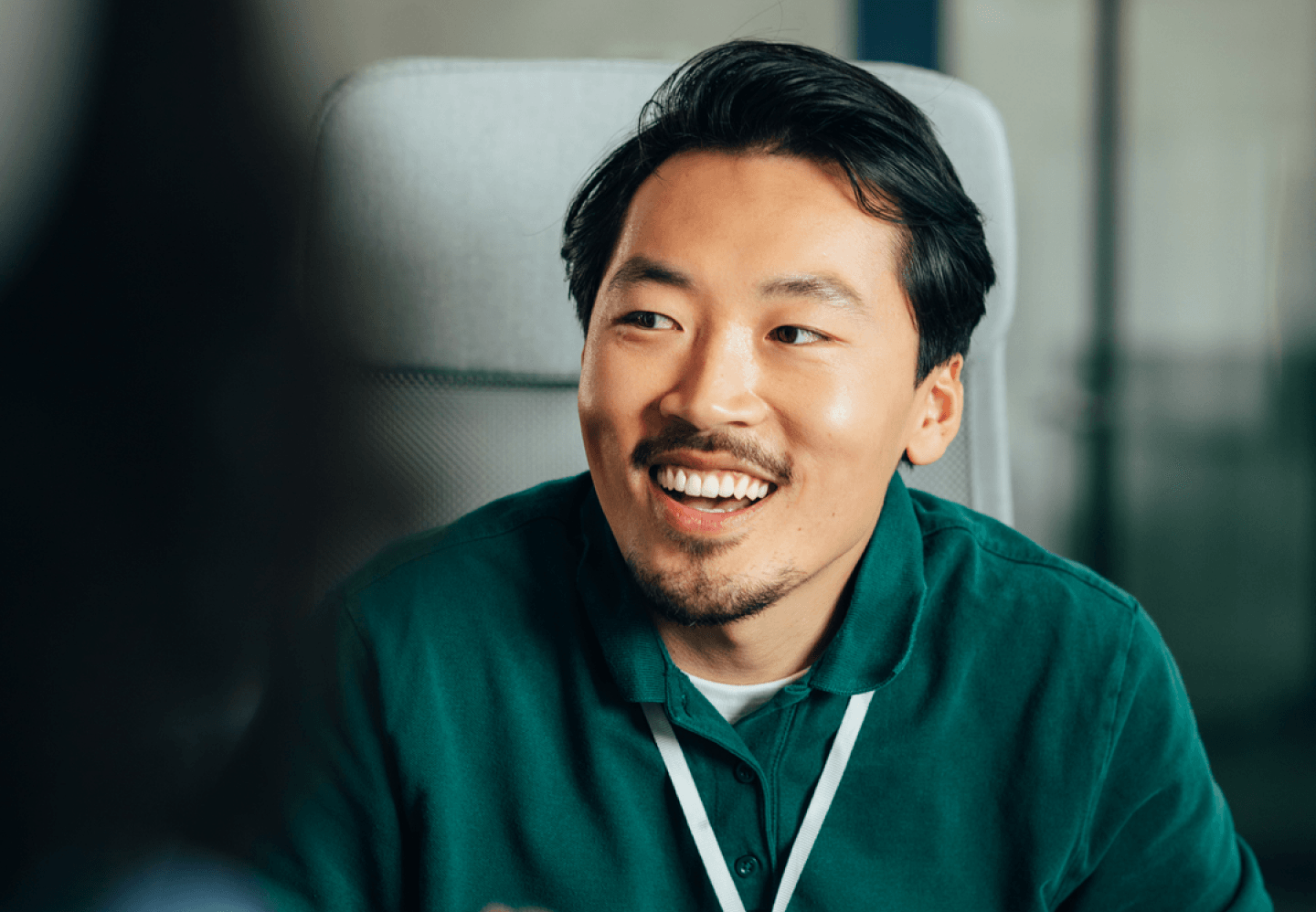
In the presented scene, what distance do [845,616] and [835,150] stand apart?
1.42 ft

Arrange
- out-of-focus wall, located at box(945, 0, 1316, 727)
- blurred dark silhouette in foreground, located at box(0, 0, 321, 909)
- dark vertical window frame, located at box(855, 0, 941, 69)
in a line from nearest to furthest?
blurred dark silhouette in foreground, located at box(0, 0, 321, 909) < dark vertical window frame, located at box(855, 0, 941, 69) < out-of-focus wall, located at box(945, 0, 1316, 727)

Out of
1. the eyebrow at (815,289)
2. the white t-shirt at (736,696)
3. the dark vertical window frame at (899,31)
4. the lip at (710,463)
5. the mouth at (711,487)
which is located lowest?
the white t-shirt at (736,696)

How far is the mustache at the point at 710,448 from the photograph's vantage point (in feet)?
2.56

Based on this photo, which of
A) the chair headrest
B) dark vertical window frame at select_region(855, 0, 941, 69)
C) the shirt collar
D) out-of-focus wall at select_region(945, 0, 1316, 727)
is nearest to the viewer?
the shirt collar

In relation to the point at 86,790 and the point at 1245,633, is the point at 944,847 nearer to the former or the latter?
the point at 86,790

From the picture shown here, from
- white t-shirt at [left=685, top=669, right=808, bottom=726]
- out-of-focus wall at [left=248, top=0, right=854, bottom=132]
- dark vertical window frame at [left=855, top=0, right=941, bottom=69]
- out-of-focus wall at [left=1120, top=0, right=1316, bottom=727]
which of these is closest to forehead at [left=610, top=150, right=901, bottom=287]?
white t-shirt at [left=685, top=669, right=808, bottom=726]

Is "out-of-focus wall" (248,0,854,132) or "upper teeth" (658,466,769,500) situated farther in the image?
"out-of-focus wall" (248,0,854,132)

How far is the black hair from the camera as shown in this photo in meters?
0.86

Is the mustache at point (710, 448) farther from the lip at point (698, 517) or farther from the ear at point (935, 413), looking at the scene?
the ear at point (935, 413)

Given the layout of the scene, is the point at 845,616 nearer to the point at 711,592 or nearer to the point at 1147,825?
the point at 711,592

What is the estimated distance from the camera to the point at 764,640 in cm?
91

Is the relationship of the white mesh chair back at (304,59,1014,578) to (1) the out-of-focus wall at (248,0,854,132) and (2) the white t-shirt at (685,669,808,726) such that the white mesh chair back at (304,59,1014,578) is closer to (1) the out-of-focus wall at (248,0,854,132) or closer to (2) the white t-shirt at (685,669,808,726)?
(2) the white t-shirt at (685,669,808,726)

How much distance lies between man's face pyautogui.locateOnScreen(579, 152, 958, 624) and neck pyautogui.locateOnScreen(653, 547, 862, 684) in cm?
8


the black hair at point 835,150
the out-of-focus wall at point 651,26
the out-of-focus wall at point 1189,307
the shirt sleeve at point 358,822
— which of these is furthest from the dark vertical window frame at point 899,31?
the shirt sleeve at point 358,822
